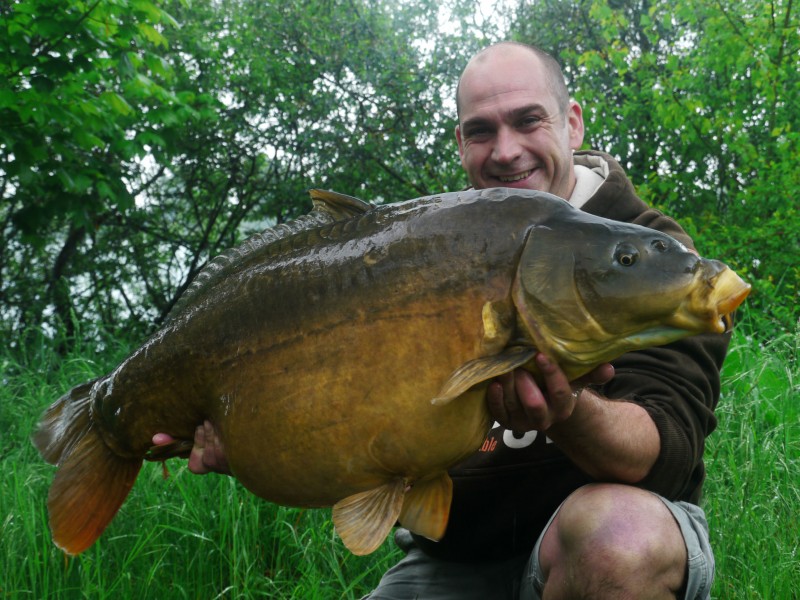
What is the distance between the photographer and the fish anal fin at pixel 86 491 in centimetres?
173

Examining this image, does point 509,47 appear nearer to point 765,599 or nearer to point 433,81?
point 765,599

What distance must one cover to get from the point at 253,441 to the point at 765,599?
1325mm

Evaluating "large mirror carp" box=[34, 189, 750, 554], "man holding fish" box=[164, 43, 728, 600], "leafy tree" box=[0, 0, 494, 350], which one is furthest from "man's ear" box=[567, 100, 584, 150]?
"leafy tree" box=[0, 0, 494, 350]

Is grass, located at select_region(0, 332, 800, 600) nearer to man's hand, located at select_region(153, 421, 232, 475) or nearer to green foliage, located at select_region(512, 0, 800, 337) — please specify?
man's hand, located at select_region(153, 421, 232, 475)

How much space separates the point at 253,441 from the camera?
4.97ft

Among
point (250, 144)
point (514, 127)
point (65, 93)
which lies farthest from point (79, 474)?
point (250, 144)

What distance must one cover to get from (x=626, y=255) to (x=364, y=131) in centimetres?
467

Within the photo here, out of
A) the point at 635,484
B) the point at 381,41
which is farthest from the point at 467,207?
the point at 381,41

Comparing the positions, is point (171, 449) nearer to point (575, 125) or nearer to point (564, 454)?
point (564, 454)

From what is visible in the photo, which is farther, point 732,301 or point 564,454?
point 564,454

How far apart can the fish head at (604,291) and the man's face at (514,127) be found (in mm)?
987

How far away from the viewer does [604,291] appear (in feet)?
4.28

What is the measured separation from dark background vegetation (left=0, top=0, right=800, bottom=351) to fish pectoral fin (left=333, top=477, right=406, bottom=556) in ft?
11.1

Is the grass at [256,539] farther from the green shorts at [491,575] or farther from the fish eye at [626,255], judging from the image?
the fish eye at [626,255]
